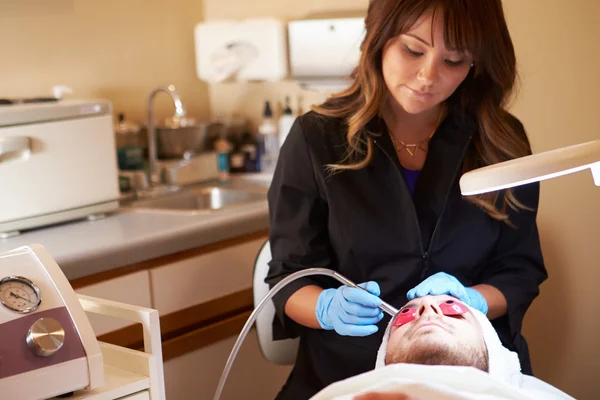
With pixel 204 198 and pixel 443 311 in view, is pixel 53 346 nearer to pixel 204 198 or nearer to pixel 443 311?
pixel 443 311

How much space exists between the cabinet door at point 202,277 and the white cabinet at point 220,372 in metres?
0.15

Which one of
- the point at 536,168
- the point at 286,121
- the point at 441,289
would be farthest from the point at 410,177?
the point at 286,121

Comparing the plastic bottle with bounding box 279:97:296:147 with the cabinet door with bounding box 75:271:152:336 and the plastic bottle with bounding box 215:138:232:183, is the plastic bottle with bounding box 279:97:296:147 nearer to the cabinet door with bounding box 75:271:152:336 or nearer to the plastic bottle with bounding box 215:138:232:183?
the plastic bottle with bounding box 215:138:232:183

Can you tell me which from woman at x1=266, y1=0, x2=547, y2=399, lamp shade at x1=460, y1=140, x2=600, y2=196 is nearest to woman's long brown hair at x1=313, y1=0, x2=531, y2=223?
woman at x1=266, y1=0, x2=547, y2=399

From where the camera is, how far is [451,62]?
169 centimetres

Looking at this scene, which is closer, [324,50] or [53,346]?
[53,346]

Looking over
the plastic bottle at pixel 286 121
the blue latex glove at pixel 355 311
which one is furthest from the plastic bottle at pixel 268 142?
the blue latex glove at pixel 355 311

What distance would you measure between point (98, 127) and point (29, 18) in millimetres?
521

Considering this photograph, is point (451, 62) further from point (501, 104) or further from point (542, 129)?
point (542, 129)

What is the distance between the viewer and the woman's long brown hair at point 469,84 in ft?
5.36

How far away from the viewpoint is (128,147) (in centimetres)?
283

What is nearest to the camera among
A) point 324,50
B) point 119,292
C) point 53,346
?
point 53,346

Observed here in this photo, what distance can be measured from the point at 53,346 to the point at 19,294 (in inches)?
4.1

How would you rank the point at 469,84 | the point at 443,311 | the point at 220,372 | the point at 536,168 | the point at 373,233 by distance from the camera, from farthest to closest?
1. the point at 220,372
2. the point at 469,84
3. the point at 373,233
4. the point at 443,311
5. the point at 536,168
